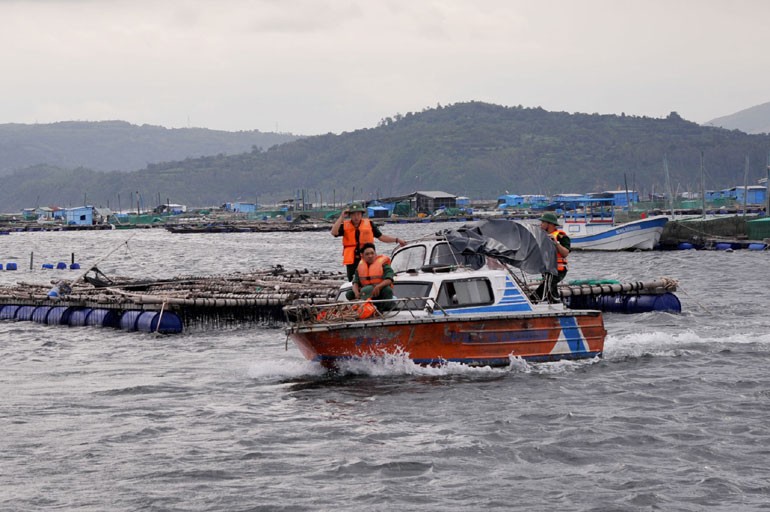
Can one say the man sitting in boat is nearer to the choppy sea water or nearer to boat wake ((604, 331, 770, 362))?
the choppy sea water

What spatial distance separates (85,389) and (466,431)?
8623 mm

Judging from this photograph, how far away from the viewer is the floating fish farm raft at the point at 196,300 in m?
32.7

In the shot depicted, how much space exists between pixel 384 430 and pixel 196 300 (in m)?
15.6

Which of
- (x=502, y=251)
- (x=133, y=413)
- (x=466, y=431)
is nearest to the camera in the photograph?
(x=466, y=431)

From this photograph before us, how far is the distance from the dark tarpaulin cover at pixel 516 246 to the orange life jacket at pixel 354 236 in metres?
1.99

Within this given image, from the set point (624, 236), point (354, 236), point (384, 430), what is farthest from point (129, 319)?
point (624, 236)

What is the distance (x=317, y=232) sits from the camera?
165 meters

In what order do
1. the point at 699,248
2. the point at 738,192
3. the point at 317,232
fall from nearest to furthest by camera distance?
the point at 699,248 → the point at 317,232 → the point at 738,192

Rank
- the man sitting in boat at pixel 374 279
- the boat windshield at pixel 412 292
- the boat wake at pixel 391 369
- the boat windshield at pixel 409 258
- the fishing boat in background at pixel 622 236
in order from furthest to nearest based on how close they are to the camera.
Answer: the fishing boat in background at pixel 622 236 < the boat windshield at pixel 409 258 < the boat windshield at pixel 412 292 < the man sitting in boat at pixel 374 279 < the boat wake at pixel 391 369

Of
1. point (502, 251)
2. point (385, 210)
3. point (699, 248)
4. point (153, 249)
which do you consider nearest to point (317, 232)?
point (385, 210)

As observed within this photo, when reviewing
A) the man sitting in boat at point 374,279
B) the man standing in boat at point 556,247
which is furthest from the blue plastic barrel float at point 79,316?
the man standing in boat at point 556,247

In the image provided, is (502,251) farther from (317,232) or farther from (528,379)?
(317,232)

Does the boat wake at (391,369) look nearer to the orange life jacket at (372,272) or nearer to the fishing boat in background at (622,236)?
the orange life jacket at (372,272)

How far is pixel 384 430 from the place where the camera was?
1806 cm
